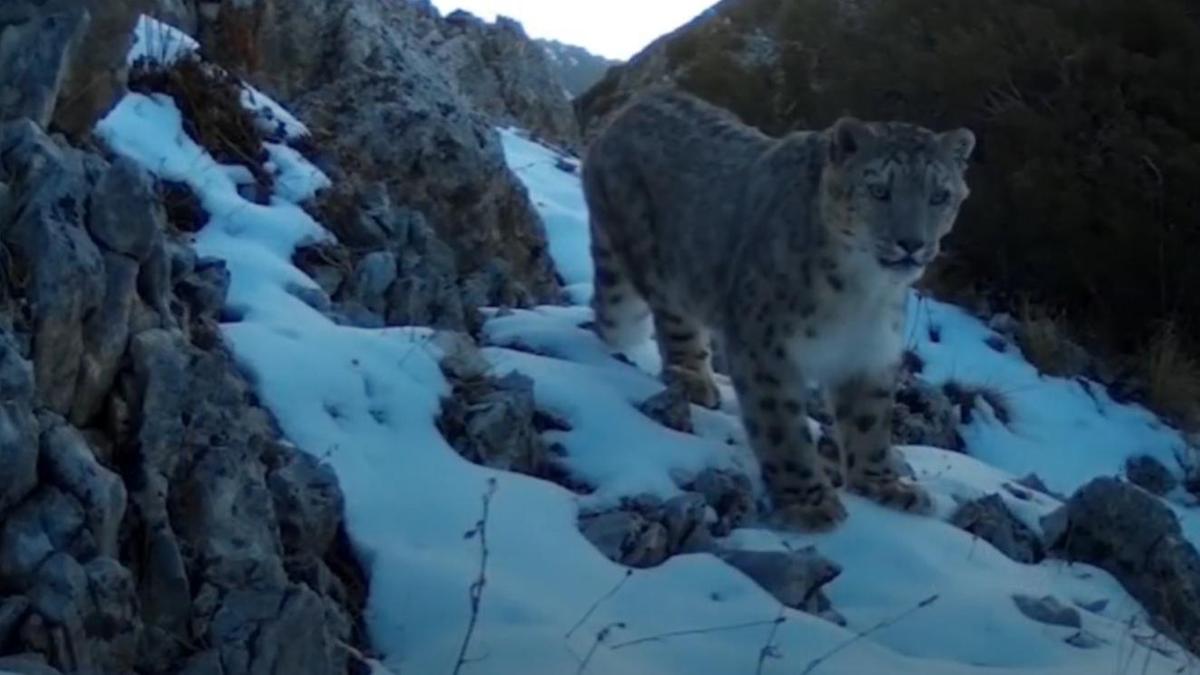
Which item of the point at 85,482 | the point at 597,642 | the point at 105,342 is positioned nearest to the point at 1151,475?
the point at 597,642

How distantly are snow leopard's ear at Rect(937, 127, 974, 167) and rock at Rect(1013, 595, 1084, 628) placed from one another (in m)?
1.84

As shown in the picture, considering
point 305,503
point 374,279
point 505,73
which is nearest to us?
point 305,503

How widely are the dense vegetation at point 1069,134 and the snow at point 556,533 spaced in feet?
22.8

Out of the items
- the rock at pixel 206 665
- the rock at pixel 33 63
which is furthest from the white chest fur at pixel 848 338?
the rock at pixel 206 665

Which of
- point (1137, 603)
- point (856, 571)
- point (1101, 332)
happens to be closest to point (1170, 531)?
point (1137, 603)

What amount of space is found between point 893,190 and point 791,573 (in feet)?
5.66

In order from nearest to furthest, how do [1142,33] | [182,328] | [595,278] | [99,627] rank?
[99,627]
[182,328]
[595,278]
[1142,33]

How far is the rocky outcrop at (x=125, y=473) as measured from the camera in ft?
17.9

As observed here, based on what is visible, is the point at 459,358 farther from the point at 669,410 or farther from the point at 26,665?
the point at 26,665

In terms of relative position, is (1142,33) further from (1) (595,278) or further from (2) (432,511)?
(2) (432,511)

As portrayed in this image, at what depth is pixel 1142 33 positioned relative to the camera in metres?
18.0

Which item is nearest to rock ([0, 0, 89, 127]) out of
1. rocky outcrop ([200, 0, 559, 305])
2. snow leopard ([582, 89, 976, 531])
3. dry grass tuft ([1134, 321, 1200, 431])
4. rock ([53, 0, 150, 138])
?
rock ([53, 0, 150, 138])

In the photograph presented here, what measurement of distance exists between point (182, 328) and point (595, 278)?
3.71 meters

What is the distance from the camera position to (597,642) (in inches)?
256
